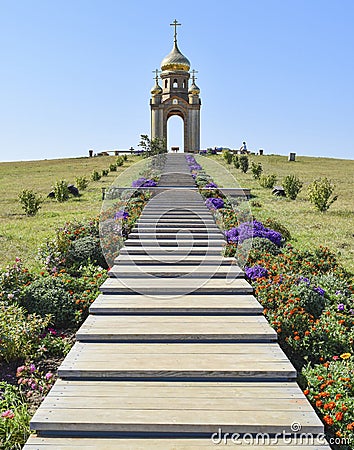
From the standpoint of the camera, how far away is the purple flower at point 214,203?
496 inches

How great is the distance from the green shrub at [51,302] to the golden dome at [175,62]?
39.6 metres

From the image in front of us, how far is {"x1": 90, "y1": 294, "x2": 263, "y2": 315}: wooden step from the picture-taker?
5.59 metres

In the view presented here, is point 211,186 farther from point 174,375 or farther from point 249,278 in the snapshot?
point 174,375

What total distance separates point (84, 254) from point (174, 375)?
448 centimetres

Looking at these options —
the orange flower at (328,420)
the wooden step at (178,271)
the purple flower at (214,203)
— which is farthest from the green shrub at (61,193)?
the orange flower at (328,420)

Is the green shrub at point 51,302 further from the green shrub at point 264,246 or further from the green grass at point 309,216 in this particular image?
the green grass at point 309,216

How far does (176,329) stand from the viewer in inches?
198

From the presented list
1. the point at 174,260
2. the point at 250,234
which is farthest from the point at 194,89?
the point at 174,260

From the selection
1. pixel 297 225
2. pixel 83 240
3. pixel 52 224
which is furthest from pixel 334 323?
pixel 52 224

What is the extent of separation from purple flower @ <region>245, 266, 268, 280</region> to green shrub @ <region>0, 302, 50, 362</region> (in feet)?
9.92

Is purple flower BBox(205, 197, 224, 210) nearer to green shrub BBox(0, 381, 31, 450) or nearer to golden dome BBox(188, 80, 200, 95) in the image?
green shrub BBox(0, 381, 31, 450)

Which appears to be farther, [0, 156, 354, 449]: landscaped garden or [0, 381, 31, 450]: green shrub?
[0, 156, 354, 449]: landscaped garden

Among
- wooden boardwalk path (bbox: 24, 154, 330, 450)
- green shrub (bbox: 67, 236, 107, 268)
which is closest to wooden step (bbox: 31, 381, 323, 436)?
wooden boardwalk path (bbox: 24, 154, 330, 450)

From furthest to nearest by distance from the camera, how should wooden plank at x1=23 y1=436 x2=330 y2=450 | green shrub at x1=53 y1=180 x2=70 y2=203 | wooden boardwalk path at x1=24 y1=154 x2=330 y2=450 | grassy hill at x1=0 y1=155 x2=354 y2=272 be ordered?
green shrub at x1=53 y1=180 x2=70 y2=203, grassy hill at x1=0 y1=155 x2=354 y2=272, wooden boardwalk path at x1=24 y1=154 x2=330 y2=450, wooden plank at x1=23 y1=436 x2=330 y2=450
